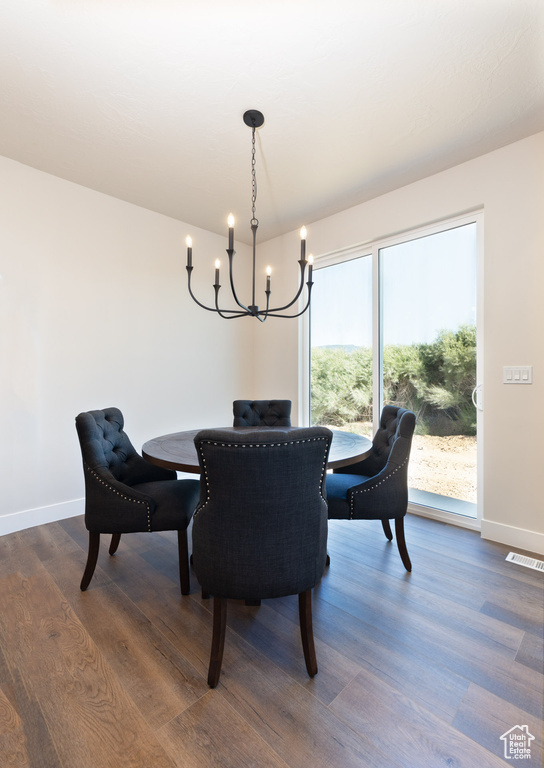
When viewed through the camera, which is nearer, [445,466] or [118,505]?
[118,505]

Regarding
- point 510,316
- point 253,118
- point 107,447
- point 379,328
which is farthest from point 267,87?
point 107,447

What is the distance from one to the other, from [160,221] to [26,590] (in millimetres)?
3059

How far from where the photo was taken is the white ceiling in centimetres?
145

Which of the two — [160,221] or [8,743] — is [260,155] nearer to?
[160,221]

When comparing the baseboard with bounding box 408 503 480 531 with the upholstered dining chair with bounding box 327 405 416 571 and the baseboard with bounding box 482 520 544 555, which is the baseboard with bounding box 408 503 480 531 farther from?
the upholstered dining chair with bounding box 327 405 416 571

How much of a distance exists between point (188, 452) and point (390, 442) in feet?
4.12

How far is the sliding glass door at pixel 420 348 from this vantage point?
2594mm

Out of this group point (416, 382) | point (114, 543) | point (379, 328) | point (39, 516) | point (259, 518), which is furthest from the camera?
point (379, 328)

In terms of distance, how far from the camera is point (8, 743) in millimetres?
1046

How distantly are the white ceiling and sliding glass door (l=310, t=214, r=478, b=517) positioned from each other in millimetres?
637

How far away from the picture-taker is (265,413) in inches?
110

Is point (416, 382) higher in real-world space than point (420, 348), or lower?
lower

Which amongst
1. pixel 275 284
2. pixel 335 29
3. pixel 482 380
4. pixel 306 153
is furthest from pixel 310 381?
pixel 335 29

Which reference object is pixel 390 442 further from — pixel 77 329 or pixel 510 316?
pixel 77 329
